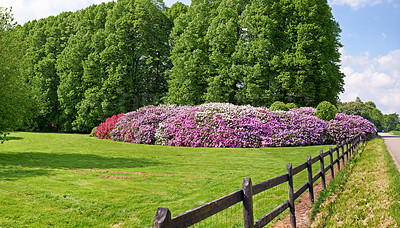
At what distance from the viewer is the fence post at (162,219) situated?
2.12 metres

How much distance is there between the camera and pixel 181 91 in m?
32.4

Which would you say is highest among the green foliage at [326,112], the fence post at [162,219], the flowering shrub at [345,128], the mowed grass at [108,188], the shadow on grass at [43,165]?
the green foliage at [326,112]

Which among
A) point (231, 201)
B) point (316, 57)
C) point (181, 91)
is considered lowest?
point (231, 201)

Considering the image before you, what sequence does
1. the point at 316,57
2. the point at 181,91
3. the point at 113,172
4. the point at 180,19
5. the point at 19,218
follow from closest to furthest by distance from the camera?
the point at 19,218, the point at 113,172, the point at 316,57, the point at 181,91, the point at 180,19

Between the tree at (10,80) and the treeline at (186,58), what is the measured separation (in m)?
10.9


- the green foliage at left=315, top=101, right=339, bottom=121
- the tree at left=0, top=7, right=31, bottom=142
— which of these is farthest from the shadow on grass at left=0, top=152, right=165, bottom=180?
the green foliage at left=315, top=101, right=339, bottom=121

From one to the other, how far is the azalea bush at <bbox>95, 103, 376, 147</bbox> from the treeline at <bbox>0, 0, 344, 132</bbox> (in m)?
6.89

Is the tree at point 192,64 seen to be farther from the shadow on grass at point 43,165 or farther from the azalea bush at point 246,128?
the shadow on grass at point 43,165

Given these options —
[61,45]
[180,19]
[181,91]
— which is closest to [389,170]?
[181,91]

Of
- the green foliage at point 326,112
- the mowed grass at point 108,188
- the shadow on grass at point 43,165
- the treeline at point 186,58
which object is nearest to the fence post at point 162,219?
the mowed grass at point 108,188

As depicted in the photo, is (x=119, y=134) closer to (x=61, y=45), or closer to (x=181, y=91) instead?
(x=181, y=91)

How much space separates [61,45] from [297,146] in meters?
37.8

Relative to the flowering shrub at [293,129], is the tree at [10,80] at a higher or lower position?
higher

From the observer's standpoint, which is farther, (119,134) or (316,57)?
(316,57)
